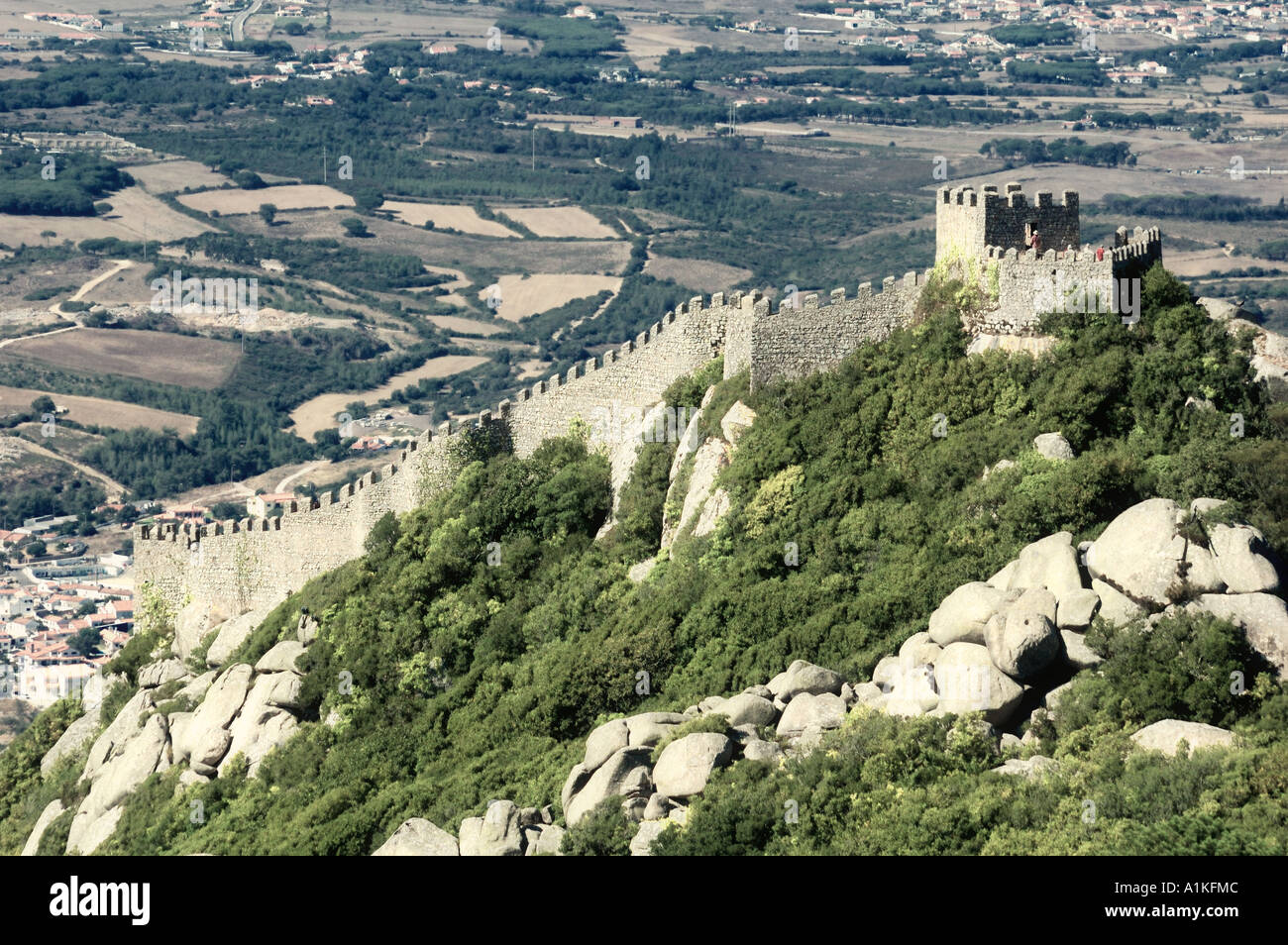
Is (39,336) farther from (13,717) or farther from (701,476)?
(701,476)

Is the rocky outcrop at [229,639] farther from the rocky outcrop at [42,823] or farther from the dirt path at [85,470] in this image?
the dirt path at [85,470]

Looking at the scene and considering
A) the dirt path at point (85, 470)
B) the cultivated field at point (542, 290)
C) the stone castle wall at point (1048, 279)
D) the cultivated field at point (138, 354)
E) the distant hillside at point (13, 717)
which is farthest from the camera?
the cultivated field at point (542, 290)

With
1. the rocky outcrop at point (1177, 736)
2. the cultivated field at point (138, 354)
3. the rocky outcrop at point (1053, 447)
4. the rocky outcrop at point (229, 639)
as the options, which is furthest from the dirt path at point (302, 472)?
the rocky outcrop at point (1177, 736)

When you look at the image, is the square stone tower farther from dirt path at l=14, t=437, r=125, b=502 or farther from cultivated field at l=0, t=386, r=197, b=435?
cultivated field at l=0, t=386, r=197, b=435

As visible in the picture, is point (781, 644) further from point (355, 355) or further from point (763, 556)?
point (355, 355)

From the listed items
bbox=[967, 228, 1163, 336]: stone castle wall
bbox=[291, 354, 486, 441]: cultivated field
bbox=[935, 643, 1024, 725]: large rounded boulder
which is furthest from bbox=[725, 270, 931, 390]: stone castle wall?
bbox=[291, 354, 486, 441]: cultivated field
